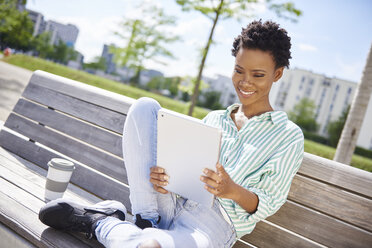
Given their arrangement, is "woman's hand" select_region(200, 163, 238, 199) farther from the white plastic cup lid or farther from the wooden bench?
the white plastic cup lid

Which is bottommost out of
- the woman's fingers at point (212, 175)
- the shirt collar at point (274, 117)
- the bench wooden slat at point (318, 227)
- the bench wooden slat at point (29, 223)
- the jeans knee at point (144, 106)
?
the bench wooden slat at point (29, 223)

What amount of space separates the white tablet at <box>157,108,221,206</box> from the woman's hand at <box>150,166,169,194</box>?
2 cm

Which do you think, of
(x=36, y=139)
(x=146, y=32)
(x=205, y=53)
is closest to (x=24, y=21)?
(x=146, y=32)

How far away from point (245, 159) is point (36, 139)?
1984 millimetres

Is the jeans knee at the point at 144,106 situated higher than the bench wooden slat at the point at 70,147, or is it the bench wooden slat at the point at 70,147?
the jeans knee at the point at 144,106

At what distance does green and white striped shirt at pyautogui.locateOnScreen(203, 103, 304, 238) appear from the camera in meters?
1.66

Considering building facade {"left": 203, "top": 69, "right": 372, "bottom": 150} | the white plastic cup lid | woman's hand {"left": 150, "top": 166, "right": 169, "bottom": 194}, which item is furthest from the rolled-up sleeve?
building facade {"left": 203, "top": 69, "right": 372, "bottom": 150}

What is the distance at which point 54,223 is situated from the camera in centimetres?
163

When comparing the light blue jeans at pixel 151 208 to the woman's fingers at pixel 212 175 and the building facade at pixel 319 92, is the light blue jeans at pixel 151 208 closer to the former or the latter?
the woman's fingers at pixel 212 175

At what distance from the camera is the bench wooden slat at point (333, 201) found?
1777 mm

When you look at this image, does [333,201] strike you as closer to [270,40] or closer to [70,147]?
[270,40]

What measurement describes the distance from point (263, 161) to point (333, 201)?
476 millimetres

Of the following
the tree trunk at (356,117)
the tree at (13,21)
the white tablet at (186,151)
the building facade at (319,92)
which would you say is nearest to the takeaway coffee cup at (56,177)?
the white tablet at (186,151)

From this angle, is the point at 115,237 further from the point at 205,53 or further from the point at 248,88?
the point at 205,53
